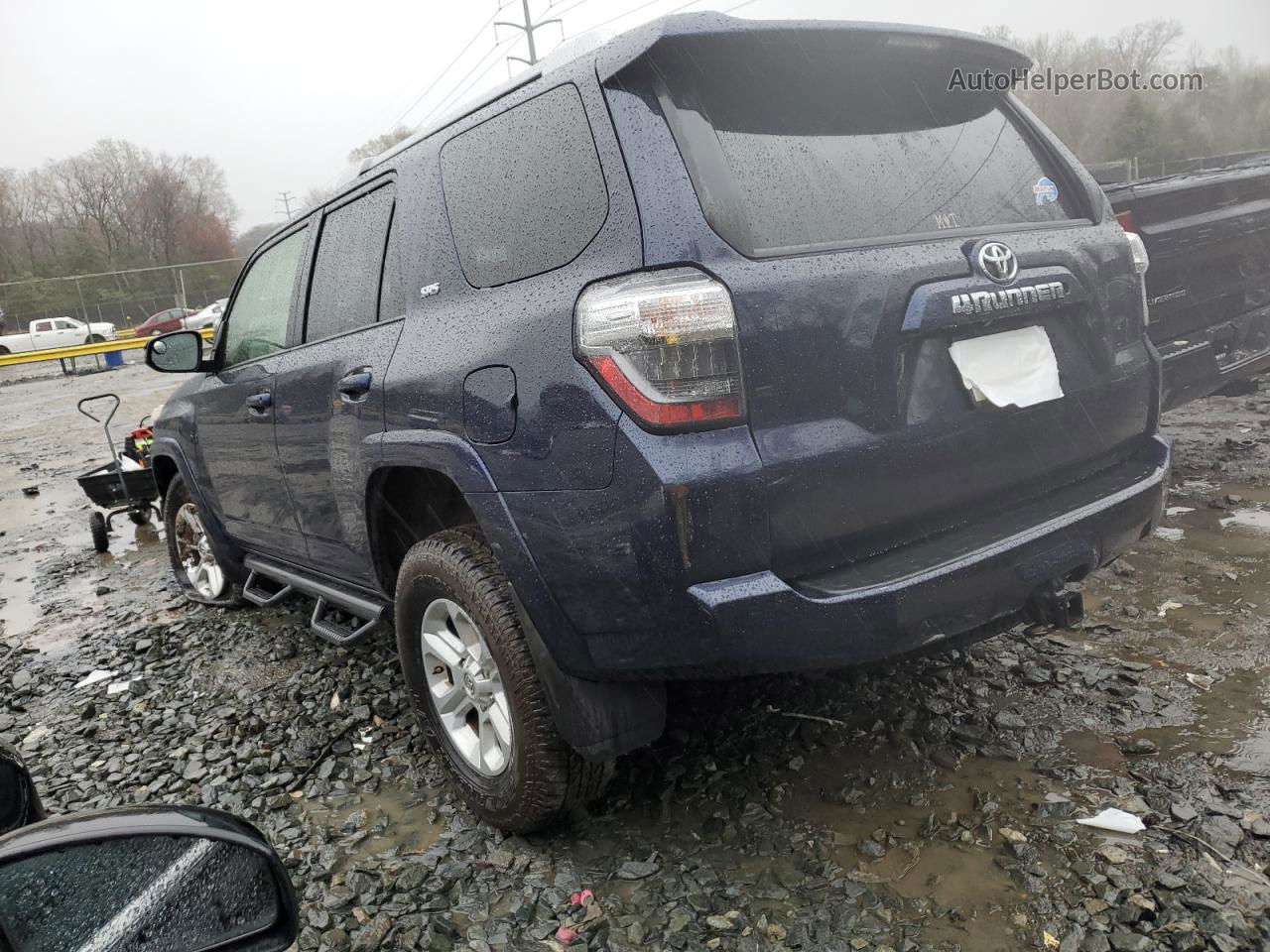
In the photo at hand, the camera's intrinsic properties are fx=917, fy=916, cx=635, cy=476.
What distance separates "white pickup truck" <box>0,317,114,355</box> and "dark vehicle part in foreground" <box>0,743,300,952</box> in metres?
39.3

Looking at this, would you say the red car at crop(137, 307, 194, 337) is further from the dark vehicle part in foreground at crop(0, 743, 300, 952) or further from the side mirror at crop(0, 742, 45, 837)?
the dark vehicle part in foreground at crop(0, 743, 300, 952)

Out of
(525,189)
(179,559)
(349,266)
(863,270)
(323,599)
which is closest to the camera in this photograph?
(863,270)

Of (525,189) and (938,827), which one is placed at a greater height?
(525,189)

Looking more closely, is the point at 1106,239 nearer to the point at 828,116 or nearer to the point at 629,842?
the point at 828,116

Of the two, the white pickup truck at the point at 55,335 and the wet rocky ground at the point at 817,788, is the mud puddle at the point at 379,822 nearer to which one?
the wet rocky ground at the point at 817,788

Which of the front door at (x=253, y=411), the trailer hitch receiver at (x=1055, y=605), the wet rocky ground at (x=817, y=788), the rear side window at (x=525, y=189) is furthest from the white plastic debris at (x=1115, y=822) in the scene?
the front door at (x=253, y=411)

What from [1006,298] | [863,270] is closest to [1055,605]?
[1006,298]

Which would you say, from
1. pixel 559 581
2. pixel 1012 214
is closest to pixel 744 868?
pixel 559 581

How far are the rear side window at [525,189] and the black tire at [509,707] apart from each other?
742mm

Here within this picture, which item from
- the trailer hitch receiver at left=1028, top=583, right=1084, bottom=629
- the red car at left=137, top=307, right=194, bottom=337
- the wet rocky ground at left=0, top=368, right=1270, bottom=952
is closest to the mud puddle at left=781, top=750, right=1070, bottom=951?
the wet rocky ground at left=0, top=368, right=1270, bottom=952

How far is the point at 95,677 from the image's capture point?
4.28 m

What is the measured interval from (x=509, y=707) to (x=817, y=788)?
3.01 ft

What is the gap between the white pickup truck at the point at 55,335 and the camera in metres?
34.3

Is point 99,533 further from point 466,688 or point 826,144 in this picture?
point 826,144
